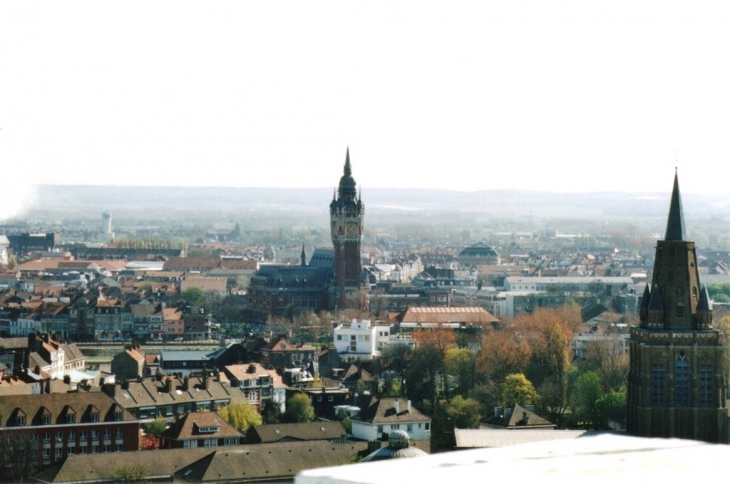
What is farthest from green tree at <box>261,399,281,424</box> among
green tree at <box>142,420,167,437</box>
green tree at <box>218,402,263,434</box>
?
green tree at <box>142,420,167,437</box>

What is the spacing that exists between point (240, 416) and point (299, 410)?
229cm

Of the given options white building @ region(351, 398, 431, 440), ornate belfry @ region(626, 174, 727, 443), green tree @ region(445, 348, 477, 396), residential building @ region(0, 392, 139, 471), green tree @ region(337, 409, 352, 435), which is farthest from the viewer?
green tree @ region(445, 348, 477, 396)

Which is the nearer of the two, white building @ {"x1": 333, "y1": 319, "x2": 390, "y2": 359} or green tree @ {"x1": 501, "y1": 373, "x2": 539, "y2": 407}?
green tree @ {"x1": 501, "y1": 373, "x2": 539, "y2": 407}

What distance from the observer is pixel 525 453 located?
6.31m

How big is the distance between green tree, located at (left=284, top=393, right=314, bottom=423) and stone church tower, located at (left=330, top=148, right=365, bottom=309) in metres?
39.9

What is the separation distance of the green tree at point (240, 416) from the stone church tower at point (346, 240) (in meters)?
41.6

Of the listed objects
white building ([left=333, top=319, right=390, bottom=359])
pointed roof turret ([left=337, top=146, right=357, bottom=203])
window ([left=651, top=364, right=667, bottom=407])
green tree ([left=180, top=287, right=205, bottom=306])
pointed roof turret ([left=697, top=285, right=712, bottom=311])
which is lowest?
green tree ([left=180, top=287, right=205, bottom=306])

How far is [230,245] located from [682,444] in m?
189

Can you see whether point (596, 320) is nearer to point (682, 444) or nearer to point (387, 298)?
point (387, 298)

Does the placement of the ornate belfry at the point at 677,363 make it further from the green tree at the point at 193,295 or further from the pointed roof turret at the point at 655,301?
the green tree at the point at 193,295

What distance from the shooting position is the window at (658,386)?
2994cm

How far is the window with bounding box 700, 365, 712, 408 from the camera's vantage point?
98.2ft

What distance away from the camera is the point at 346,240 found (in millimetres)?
81000

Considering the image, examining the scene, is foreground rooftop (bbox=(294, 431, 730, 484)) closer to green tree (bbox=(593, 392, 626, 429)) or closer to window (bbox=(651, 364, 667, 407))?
window (bbox=(651, 364, 667, 407))
